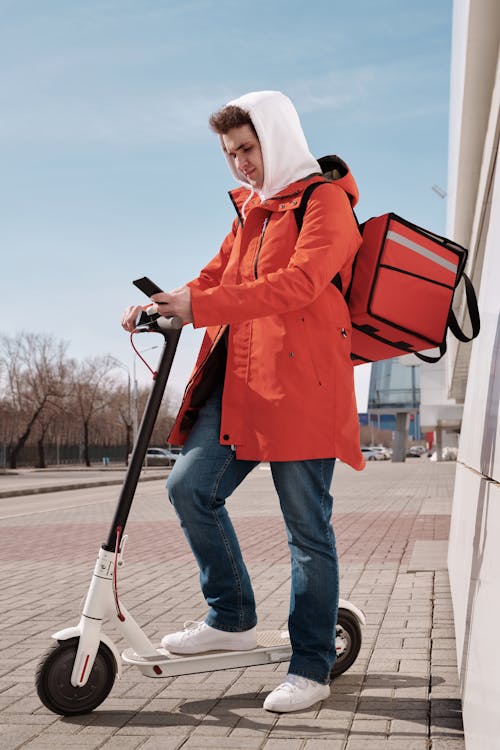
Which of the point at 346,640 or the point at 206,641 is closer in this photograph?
the point at 206,641

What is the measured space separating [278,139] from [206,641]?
6.06 feet

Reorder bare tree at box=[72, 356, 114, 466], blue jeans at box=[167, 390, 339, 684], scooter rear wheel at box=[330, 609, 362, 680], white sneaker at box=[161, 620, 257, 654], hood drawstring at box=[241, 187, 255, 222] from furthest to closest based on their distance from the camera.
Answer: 1. bare tree at box=[72, 356, 114, 466]
2. scooter rear wheel at box=[330, 609, 362, 680]
3. hood drawstring at box=[241, 187, 255, 222]
4. white sneaker at box=[161, 620, 257, 654]
5. blue jeans at box=[167, 390, 339, 684]

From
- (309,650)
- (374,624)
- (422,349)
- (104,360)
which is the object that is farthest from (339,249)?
(104,360)

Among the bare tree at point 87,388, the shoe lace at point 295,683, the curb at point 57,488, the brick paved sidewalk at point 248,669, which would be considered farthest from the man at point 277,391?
the bare tree at point 87,388

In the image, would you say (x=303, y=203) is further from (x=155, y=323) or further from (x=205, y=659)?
(x=205, y=659)

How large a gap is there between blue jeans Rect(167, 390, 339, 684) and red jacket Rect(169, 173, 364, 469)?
0.29 feet

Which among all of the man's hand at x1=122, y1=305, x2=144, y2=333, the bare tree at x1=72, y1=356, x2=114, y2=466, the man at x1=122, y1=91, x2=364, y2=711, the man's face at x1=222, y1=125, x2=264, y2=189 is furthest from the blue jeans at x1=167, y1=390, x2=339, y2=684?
the bare tree at x1=72, y1=356, x2=114, y2=466

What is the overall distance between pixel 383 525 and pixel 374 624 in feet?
23.6

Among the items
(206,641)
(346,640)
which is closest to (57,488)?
(346,640)

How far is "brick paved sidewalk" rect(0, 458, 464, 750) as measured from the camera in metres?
3.29

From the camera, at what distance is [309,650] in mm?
3533

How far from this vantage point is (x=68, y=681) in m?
3.44

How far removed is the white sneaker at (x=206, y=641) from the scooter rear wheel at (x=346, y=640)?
1.41 ft

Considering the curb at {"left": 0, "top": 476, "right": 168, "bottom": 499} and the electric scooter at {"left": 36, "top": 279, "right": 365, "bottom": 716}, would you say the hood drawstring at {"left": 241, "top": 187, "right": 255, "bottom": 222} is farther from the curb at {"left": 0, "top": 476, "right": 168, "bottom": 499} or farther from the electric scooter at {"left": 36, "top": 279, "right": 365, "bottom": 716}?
the curb at {"left": 0, "top": 476, "right": 168, "bottom": 499}
